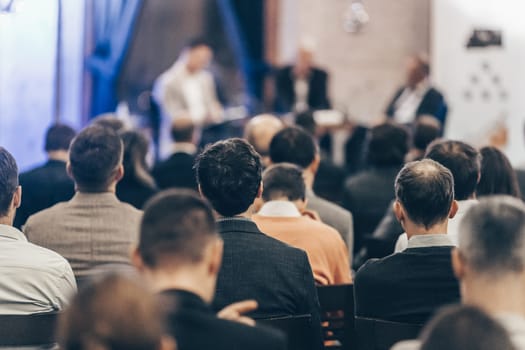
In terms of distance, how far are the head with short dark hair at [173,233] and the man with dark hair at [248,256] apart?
3.00 feet

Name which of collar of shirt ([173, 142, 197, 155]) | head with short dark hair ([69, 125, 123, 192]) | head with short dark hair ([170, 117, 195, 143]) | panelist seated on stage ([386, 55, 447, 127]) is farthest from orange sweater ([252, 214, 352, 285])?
panelist seated on stage ([386, 55, 447, 127])

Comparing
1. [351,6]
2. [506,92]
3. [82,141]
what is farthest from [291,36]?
Answer: [82,141]

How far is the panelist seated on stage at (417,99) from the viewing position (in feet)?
30.9

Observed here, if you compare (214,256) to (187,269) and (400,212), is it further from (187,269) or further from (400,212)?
(400,212)

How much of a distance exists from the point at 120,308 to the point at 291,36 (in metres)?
10.5

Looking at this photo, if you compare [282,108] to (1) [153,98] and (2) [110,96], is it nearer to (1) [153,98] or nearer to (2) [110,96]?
(1) [153,98]

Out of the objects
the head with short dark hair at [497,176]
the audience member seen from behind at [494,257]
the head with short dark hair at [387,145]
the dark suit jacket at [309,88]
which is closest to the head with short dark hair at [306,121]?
the head with short dark hair at [387,145]

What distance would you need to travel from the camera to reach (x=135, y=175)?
550 centimetres

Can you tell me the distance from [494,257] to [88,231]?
219 centimetres

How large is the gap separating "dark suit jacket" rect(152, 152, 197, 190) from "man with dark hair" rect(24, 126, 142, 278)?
7.24ft

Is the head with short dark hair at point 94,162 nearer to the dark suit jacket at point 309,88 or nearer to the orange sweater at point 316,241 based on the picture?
the orange sweater at point 316,241

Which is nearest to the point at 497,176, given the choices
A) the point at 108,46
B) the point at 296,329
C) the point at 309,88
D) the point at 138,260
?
the point at 296,329

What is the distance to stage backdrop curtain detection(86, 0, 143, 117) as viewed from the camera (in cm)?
784

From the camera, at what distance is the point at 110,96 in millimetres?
8125
